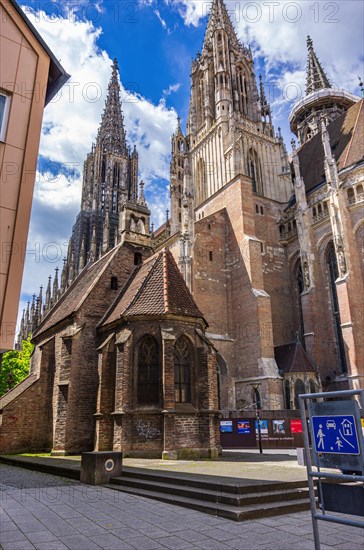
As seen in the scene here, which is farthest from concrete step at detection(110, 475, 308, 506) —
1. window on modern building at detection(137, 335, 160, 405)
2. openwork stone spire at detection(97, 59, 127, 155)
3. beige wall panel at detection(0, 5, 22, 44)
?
openwork stone spire at detection(97, 59, 127, 155)

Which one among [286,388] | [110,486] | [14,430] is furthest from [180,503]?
[286,388]

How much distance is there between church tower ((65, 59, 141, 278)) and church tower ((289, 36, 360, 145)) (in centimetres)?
2524

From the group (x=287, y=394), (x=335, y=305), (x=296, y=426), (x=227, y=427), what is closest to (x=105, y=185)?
(x=335, y=305)

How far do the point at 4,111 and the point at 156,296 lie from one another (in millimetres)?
8003

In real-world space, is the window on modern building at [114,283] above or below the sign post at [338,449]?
above

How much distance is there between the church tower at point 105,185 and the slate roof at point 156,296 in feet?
134

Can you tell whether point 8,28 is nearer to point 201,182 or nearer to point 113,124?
point 201,182

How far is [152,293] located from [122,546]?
1027 centimetres

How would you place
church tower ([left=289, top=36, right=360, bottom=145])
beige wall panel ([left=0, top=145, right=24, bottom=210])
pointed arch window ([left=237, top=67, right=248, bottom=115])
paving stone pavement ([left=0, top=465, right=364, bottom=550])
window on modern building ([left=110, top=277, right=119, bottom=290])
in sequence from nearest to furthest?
paving stone pavement ([left=0, top=465, right=364, bottom=550]) < beige wall panel ([left=0, top=145, right=24, bottom=210]) < window on modern building ([left=110, top=277, right=119, bottom=290]) < pointed arch window ([left=237, top=67, right=248, bottom=115]) < church tower ([left=289, top=36, right=360, bottom=145])

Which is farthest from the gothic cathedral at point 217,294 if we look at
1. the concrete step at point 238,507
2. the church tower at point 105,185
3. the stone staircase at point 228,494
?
the church tower at point 105,185

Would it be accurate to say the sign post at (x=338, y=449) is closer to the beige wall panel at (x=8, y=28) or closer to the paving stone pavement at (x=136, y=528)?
the paving stone pavement at (x=136, y=528)

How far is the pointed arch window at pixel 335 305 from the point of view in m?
26.4

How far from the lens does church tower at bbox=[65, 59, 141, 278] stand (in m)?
61.1

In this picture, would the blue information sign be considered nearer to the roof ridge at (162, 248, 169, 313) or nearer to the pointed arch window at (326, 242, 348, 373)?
the roof ridge at (162, 248, 169, 313)
